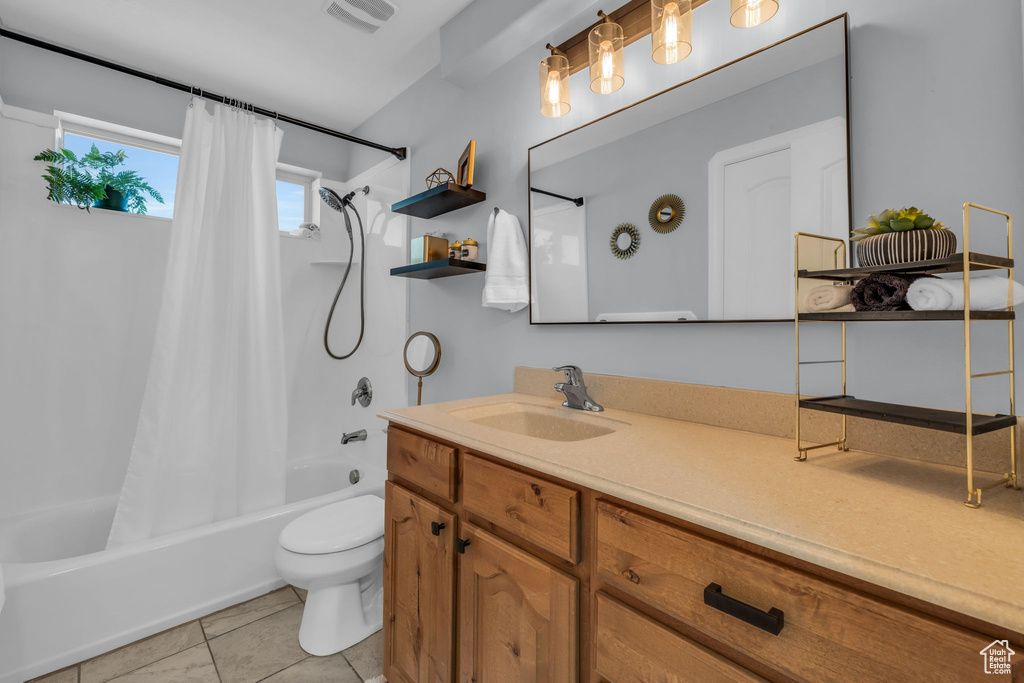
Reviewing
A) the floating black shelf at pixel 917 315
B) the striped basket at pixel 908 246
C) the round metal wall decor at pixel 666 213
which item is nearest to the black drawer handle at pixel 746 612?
the floating black shelf at pixel 917 315

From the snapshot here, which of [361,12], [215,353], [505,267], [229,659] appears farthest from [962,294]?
[215,353]

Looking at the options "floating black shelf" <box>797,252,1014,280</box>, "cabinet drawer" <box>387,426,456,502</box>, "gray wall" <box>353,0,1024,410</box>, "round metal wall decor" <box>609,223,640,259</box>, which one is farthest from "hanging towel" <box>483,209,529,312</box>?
"floating black shelf" <box>797,252,1014,280</box>

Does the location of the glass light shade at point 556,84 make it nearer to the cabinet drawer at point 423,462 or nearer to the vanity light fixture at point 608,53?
the vanity light fixture at point 608,53

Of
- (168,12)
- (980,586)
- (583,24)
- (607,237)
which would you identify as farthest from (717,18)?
(168,12)

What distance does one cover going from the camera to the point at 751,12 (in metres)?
1.11

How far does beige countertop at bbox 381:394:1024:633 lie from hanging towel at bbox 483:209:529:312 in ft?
2.37

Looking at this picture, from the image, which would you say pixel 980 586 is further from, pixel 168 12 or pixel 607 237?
pixel 168 12

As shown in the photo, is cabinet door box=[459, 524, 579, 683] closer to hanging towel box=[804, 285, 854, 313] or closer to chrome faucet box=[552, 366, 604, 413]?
chrome faucet box=[552, 366, 604, 413]

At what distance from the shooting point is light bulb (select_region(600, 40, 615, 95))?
1357 mm

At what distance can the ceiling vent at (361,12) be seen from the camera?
179 centimetres

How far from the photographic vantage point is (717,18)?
1.26 metres

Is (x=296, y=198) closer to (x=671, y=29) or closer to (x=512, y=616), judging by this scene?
(x=671, y=29)

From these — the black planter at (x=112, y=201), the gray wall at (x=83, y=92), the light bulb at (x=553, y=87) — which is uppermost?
the gray wall at (x=83, y=92)

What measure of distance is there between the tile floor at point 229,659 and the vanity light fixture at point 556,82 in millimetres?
1984
